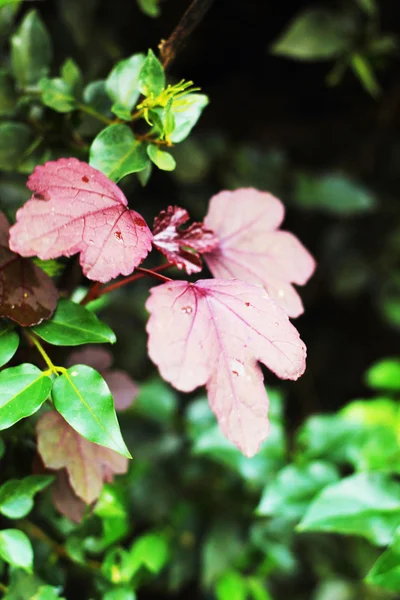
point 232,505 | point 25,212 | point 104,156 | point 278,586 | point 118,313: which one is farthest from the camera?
point 118,313

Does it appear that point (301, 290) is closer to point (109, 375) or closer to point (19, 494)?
point (109, 375)

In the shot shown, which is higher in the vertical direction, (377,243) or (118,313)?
(118,313)

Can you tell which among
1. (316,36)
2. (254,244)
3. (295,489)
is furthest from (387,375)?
(316,36)

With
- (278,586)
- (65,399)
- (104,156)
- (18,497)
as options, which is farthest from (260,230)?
(278,586)

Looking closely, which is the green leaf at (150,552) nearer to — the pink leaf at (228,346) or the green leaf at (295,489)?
the green leaf at (295,489)

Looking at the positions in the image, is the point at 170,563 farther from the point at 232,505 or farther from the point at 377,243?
the point at 377,243

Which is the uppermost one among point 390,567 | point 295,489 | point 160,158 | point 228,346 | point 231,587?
point 160,158

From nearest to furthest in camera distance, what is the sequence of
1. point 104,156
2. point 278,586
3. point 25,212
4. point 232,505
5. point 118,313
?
point 25,212, point 104,156, point 232,505, point 278,586, point 118,313
